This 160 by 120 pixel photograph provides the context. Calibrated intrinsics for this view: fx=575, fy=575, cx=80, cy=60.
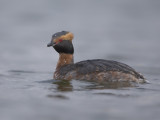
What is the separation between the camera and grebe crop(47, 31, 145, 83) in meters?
12.1

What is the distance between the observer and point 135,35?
998 inches

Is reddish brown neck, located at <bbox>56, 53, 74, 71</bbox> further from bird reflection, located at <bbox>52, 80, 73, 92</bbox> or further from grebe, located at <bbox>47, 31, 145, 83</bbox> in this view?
bird reflection, located at <bbox>52, 80, 73, 92</bbox>

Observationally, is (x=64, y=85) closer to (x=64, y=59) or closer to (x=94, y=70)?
(x=94, y=70)

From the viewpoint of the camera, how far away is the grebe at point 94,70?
39.7 feet

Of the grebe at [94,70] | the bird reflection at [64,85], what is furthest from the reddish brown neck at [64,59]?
the bird reflection at [64,85]

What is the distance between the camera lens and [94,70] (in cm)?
1230

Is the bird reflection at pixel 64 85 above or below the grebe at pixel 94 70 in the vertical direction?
below

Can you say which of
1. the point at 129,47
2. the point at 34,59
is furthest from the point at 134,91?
the point at 129,47

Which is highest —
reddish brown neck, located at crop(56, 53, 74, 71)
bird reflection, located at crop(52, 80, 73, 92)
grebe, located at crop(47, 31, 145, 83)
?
reddish brown neck, located at crop(56, 53, 74, 71)

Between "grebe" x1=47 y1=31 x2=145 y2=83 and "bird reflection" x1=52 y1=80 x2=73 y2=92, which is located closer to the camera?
"bird reflection" x1=52 y1=80 x2=73 y2=92

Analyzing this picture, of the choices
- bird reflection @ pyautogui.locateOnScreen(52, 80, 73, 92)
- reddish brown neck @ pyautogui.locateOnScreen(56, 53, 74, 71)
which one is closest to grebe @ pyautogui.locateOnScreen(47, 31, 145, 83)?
reddish brown neck @ pyautogui.locateOnScreen(56, 53, 74, 71)

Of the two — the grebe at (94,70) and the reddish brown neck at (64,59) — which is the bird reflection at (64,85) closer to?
the grebe at (94,70)

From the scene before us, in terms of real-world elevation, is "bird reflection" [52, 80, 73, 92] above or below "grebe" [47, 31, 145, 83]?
below

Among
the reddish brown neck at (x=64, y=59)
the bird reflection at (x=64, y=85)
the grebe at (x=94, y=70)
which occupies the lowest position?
the bird reflection at (x=64, y=85)
